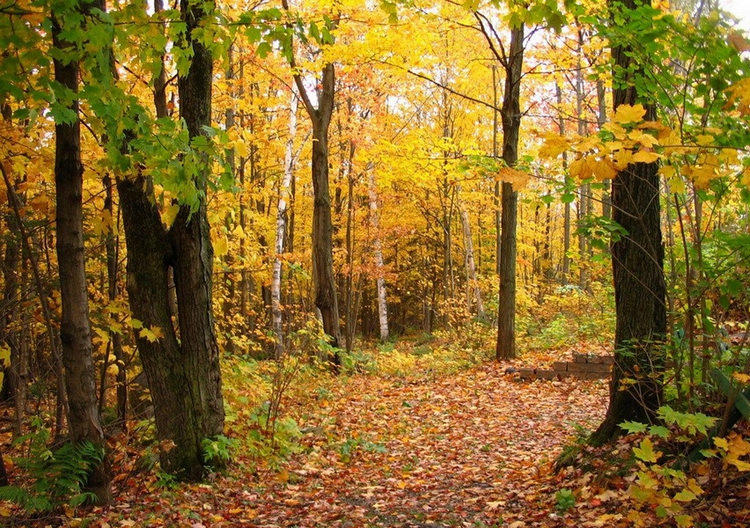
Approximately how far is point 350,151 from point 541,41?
7562 millimetres

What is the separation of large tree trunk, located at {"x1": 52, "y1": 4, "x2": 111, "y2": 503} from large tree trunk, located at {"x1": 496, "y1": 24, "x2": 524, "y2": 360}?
8.19 m

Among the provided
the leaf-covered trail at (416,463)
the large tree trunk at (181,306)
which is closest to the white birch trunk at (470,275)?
the leaf-covered trail at (416,463)

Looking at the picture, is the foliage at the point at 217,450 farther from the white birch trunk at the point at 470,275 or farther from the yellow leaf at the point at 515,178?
the white birch trunk at the point at 470,275

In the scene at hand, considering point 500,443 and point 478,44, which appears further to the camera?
point 478,44

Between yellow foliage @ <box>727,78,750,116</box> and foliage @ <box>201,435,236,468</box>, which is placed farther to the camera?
foliage @ <box>201,435,236,468</box>

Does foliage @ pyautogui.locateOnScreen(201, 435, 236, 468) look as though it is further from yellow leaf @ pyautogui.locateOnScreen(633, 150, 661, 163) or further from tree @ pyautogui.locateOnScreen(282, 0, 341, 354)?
tree @ pyautogui.locateOnScreen(282, 0, 341, 354)

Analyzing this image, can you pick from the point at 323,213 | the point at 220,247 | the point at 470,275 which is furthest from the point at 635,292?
the point at 470,275

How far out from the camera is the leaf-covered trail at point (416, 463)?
15.6 feet

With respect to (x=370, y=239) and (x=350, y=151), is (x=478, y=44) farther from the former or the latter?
(x=370, y=239)

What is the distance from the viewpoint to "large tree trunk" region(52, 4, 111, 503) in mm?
3852

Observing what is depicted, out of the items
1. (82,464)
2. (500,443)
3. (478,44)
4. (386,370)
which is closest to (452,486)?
(500,443)

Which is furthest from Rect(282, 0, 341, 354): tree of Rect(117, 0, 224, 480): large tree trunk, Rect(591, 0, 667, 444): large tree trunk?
Rect(591, 0, 667, 444): large tree trunk

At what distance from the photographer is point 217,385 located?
5.60 m

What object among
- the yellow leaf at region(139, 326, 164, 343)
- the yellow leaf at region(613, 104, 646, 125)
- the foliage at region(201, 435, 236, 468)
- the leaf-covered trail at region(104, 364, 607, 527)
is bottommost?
the leaf-covered trail at region(104, 364, 607, 527)
